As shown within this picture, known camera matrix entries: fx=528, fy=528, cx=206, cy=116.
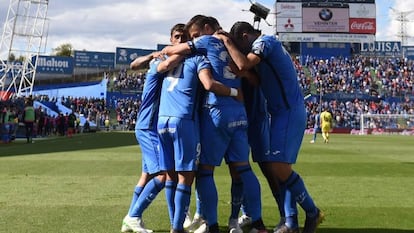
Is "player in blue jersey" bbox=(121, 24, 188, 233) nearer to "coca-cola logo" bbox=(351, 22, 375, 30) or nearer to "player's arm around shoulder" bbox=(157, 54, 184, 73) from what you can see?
"player's arm around shoulder" bbox=(157, 54, 184, 73)

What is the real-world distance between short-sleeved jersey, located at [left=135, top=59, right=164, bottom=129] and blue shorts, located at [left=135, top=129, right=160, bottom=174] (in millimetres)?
78

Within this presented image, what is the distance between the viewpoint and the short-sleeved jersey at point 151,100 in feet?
18.9

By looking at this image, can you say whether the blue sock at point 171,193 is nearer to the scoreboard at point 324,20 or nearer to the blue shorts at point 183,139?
the blue shorts at point 183,139

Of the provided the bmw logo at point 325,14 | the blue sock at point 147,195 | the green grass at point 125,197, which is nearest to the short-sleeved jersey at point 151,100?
the blue sock at point 147,195

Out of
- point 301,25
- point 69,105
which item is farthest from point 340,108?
point 69,105

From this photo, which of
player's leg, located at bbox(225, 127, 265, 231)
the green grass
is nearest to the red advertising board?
the green grass

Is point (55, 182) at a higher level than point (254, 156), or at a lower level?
lower

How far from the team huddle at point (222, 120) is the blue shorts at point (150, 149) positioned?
0.04 feet

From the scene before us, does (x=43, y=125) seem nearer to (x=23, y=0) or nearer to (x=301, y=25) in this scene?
(x=23, y=0)

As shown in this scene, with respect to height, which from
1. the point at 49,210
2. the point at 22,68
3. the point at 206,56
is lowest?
the point at 49,210

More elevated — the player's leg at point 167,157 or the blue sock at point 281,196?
the player's leg at point 167,157

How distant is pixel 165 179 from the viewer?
588 cm

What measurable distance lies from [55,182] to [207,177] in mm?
5533

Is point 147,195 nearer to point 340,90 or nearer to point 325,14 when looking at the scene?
point 340,90
